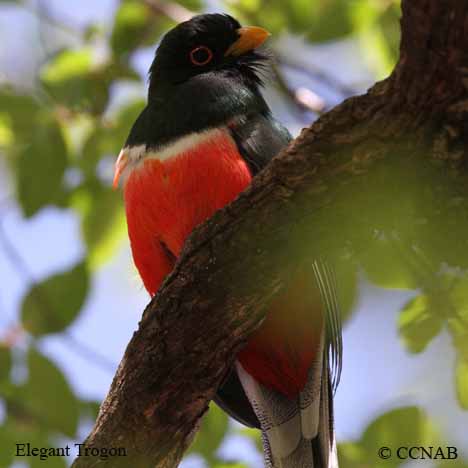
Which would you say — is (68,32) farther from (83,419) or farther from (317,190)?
(317,190)

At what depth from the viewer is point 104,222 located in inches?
180

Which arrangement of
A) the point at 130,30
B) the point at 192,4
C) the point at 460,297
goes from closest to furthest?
the point at 460,297
the point at 130,30
the point at 192,4

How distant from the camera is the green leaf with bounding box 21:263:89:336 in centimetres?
387

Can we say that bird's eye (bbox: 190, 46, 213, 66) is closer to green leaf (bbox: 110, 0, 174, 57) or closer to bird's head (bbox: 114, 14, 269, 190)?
bird's head (bbox: 114, 14, 269, 190)

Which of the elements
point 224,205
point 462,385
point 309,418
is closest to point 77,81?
point 224,205

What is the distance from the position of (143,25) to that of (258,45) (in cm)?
66

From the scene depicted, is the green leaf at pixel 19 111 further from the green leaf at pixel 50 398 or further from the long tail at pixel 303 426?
the long tail at pixel 303 426

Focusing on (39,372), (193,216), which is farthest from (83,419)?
(193,216)

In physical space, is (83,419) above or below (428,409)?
above

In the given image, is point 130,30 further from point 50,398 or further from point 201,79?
point 50,398

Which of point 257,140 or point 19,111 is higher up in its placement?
point 19,111

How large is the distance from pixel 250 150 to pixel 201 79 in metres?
0.67

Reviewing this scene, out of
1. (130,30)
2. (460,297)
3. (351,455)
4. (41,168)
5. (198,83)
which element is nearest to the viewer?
(460,297)

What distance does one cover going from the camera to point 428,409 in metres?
3.36
